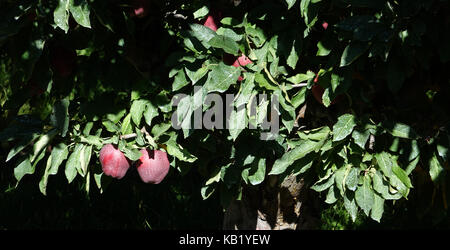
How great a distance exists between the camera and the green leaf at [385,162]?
1.37m

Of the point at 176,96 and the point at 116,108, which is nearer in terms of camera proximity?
the point at 176,96

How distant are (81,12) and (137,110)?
13.5 inches

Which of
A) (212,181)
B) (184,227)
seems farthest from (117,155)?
(184,227)

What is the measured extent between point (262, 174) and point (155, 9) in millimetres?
577

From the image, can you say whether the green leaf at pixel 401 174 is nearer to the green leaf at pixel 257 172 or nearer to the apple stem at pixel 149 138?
the green leaf at pixel 257 172

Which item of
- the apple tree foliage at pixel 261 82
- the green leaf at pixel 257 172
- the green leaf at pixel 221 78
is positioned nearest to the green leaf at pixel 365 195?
the apple tree foliage at pixel 261 82

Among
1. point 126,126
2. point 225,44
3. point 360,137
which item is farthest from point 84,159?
point 360,137

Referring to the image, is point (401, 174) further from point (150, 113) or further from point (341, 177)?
point (150, 113)

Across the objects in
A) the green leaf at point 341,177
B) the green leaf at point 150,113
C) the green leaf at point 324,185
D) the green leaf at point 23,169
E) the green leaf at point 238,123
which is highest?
the green leaf at point 238,123

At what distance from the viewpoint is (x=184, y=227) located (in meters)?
3.35

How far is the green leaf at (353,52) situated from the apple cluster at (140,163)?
2.03 feet

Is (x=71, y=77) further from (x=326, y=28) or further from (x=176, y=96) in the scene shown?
(x=326, y=28)

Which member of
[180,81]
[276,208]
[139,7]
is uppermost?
[139,7]

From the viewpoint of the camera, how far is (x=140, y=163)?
5.25 feet
